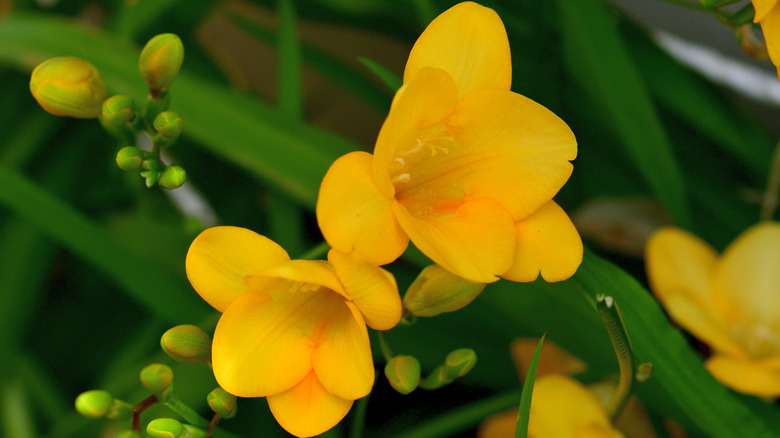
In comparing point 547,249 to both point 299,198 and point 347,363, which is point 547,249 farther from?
point 299,198

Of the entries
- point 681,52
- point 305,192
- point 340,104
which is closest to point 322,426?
point 305,192

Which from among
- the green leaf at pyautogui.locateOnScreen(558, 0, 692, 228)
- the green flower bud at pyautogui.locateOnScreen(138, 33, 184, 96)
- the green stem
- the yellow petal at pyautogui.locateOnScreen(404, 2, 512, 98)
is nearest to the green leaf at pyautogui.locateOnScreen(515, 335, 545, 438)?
the green stem

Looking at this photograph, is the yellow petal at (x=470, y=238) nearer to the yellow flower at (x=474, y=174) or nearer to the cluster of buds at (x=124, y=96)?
the yellow flower at (x=474, y=174)

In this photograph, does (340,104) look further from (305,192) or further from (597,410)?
(597,410)

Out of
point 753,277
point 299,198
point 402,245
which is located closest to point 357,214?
point 402,245

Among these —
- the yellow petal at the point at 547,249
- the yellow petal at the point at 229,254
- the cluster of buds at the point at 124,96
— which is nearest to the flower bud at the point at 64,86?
the cluster of buds at the point at 124,96

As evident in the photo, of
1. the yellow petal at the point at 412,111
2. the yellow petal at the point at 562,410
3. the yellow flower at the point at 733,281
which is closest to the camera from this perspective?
the yellow petal at the point at 412,111
